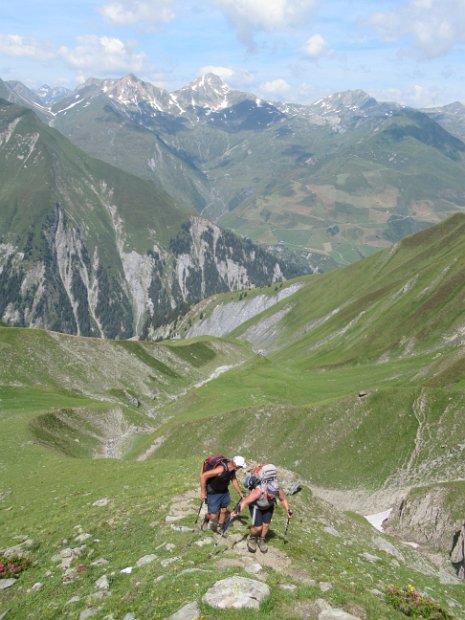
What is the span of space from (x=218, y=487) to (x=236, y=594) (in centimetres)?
534

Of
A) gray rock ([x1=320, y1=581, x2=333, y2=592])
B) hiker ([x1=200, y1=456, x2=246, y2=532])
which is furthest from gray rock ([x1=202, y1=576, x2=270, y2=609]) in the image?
hiker ([x1=200, y1=456, x2=246, y2=532])

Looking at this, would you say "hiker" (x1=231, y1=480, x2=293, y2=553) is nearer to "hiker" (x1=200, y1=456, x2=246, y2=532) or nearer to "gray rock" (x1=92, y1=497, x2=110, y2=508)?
"hiker" (x1=200, y1=456, x2=246, y2=532)

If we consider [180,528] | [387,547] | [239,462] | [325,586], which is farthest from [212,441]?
[325,586]

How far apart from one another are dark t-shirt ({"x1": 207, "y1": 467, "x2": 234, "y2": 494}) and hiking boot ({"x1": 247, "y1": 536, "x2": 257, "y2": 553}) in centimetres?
205

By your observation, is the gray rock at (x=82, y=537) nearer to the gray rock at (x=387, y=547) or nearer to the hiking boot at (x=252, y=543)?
the hiking boot at (x=252, y=543)

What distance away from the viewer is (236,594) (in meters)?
15.2

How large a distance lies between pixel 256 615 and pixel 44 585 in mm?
8638

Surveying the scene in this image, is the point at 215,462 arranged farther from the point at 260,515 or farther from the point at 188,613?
the point at 188,613

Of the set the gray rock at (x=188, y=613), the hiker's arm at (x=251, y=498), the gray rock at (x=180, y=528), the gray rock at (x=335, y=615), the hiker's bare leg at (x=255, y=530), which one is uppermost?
the hiker's arm at (x=251, y=498)

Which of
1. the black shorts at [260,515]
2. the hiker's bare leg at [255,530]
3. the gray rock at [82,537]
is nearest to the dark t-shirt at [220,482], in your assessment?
the black shorts at [260,515]

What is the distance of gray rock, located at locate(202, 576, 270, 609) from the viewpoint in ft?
48.6

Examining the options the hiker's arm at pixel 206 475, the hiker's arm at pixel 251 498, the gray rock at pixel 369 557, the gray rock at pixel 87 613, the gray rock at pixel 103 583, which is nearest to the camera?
the gray rock at pixel 87 613

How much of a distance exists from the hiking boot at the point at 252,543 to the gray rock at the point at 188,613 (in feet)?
13.6

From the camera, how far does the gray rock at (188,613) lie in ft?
47.3
